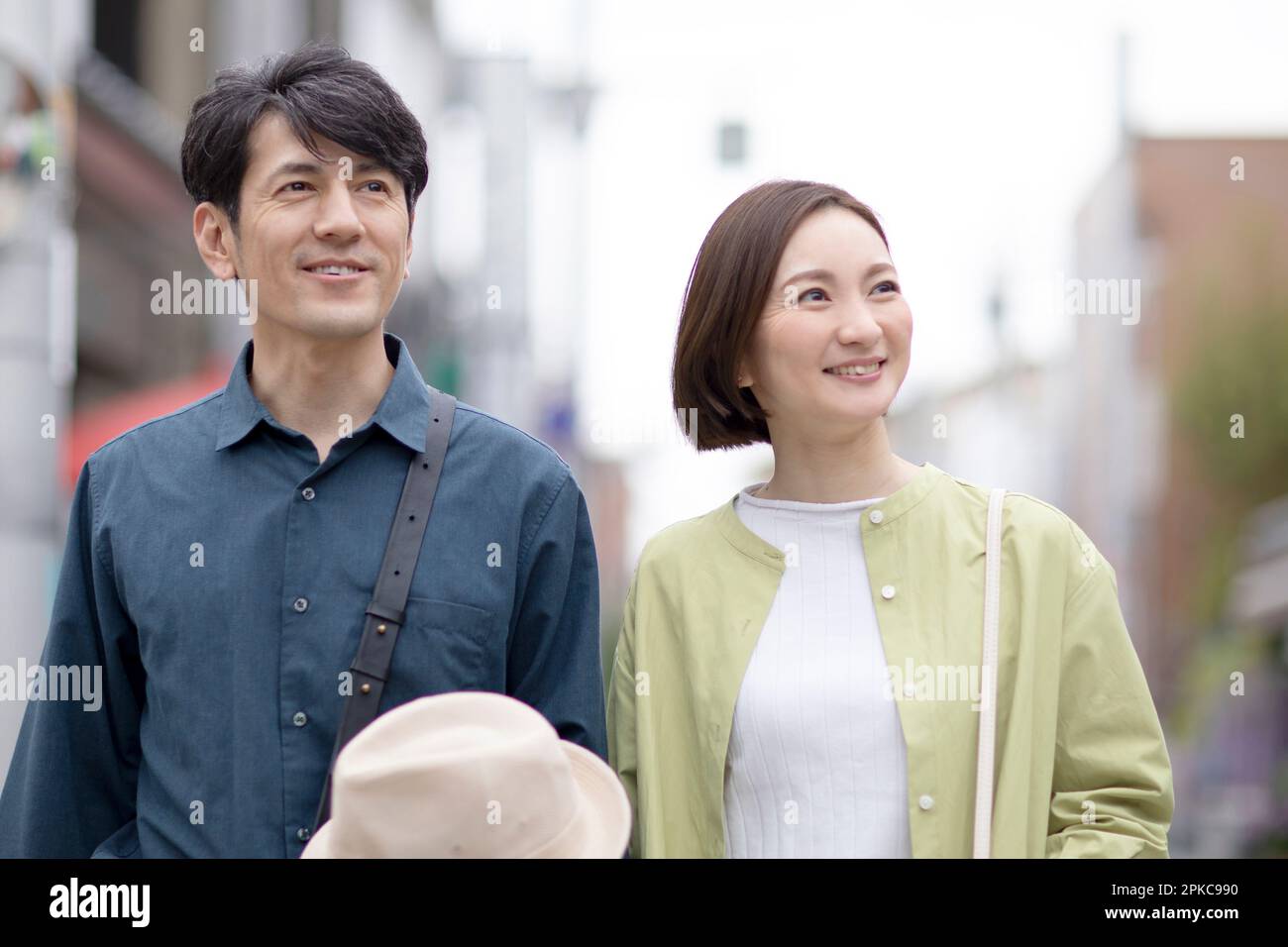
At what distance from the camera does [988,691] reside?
3074mm

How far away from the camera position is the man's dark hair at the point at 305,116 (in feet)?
10.6

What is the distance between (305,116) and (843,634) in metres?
1.47

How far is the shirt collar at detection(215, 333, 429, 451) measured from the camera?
3273 mm

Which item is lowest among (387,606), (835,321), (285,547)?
(387,606)

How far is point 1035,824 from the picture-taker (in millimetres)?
3064

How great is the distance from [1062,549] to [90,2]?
14250mm

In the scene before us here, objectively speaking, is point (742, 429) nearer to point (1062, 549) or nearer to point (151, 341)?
point (1062, 549)

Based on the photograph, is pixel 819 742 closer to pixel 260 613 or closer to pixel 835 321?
pixel 835 321

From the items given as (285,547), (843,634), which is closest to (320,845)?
(285,547)

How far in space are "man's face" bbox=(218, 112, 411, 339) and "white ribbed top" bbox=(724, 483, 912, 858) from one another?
105cm

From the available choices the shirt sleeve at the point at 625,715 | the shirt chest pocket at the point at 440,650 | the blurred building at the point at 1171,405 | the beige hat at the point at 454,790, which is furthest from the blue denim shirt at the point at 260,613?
the blurred building at the point at 1171,405

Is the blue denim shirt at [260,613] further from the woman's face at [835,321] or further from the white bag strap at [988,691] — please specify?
the white bag strap at [988,691]

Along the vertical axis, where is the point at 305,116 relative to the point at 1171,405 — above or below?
above
